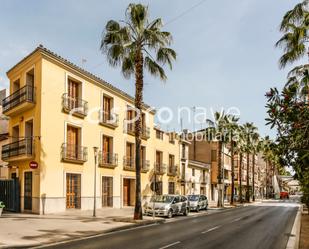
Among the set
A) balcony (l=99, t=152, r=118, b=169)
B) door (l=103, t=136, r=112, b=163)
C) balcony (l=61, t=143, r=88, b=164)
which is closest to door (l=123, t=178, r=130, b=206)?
balcony (l=99, t=152, r=118, b=169)

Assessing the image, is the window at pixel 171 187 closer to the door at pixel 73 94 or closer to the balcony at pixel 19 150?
the door at pixel 73 94

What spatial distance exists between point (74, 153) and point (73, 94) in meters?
4.63

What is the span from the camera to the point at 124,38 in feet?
77.6

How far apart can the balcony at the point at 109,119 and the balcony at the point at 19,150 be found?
288 inches

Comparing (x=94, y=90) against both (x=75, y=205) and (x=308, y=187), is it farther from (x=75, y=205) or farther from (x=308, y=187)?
(x=308, y=187)

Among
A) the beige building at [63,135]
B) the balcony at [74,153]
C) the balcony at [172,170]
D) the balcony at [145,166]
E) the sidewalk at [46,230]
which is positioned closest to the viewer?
the sidewalk at [46,230]

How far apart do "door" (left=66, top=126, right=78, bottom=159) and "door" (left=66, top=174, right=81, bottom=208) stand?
158 cm

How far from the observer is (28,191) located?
2661 centimetres

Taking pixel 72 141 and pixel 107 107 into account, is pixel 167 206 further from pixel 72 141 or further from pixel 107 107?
pixel 107 107

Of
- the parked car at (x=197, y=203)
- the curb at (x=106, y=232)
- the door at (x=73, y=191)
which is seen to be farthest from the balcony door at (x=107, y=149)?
the curb at (x=106, y=232)

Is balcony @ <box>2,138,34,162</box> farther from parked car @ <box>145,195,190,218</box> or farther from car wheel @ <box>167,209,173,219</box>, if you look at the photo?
car wheel @ <box>167,209,173,219</box>

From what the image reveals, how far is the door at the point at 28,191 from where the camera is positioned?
85.9ft

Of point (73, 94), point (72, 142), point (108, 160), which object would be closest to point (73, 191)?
point (72, 142)

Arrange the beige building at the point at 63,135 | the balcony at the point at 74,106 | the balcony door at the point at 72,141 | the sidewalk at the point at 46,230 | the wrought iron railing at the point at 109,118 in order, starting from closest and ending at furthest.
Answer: the sidewalk at the point at 46,230, the beige building at the point at 63,135, the balcony at the point at 74,106, the balcony door at the point at 72,141, the wrought iron railing at the point at 109,118
